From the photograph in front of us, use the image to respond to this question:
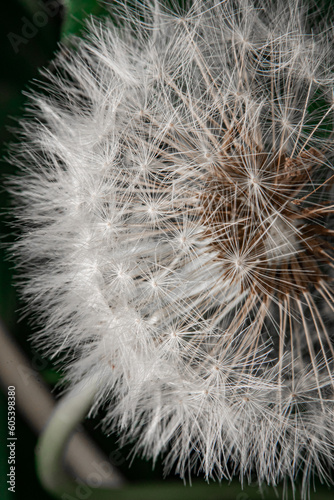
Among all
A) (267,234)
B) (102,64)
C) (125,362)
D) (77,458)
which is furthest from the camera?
(77,458)

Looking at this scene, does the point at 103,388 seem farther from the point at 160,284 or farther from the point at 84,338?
the point at 160,284

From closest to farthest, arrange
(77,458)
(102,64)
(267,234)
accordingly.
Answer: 1. (267,234)
2. (102,64)
3. (77,458)

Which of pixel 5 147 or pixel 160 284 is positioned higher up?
pixel 5 147

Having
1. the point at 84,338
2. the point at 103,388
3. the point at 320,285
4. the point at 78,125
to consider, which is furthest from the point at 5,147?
the point at 320,285

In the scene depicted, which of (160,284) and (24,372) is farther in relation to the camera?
(24,372)

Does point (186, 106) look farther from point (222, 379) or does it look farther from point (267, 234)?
point (222, 379)

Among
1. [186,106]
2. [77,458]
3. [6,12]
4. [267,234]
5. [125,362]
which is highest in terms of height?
[6,12]
